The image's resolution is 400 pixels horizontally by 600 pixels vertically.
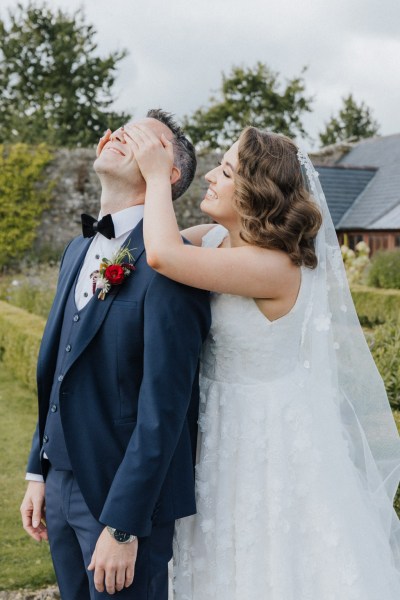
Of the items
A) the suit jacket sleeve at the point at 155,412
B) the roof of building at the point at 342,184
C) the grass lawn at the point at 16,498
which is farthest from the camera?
the roof of building at the point at 342,184

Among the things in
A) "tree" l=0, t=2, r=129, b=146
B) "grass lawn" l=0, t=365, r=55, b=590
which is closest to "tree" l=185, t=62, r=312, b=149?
"tree" l=0, t=2, r=129, b=146

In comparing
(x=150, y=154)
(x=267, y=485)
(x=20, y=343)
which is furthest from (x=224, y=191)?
(x=20, y=343)

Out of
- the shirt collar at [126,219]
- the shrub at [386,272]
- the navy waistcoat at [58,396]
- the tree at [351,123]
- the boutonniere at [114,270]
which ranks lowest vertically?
the shrub at [386,272]

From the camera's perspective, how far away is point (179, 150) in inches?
96.1

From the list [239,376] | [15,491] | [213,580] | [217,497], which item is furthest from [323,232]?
[15,491]

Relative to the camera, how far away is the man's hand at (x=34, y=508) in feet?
8.12

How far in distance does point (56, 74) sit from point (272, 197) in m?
32.4

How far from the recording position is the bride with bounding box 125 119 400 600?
236cm

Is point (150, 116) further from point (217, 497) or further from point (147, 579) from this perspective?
point (147, 579)

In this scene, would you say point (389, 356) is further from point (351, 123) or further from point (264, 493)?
point (351, 123)

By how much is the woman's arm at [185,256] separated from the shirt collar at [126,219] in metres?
0.13

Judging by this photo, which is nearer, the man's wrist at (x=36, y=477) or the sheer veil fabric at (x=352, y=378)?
the man's wrist at (x=36, y=477)

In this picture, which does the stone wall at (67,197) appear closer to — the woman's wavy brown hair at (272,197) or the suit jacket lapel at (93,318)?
the woman's wavy brown hair at (272,197)

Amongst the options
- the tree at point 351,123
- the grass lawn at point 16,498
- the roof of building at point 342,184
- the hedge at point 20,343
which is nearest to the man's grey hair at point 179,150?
the grass lawn at point 16,498
